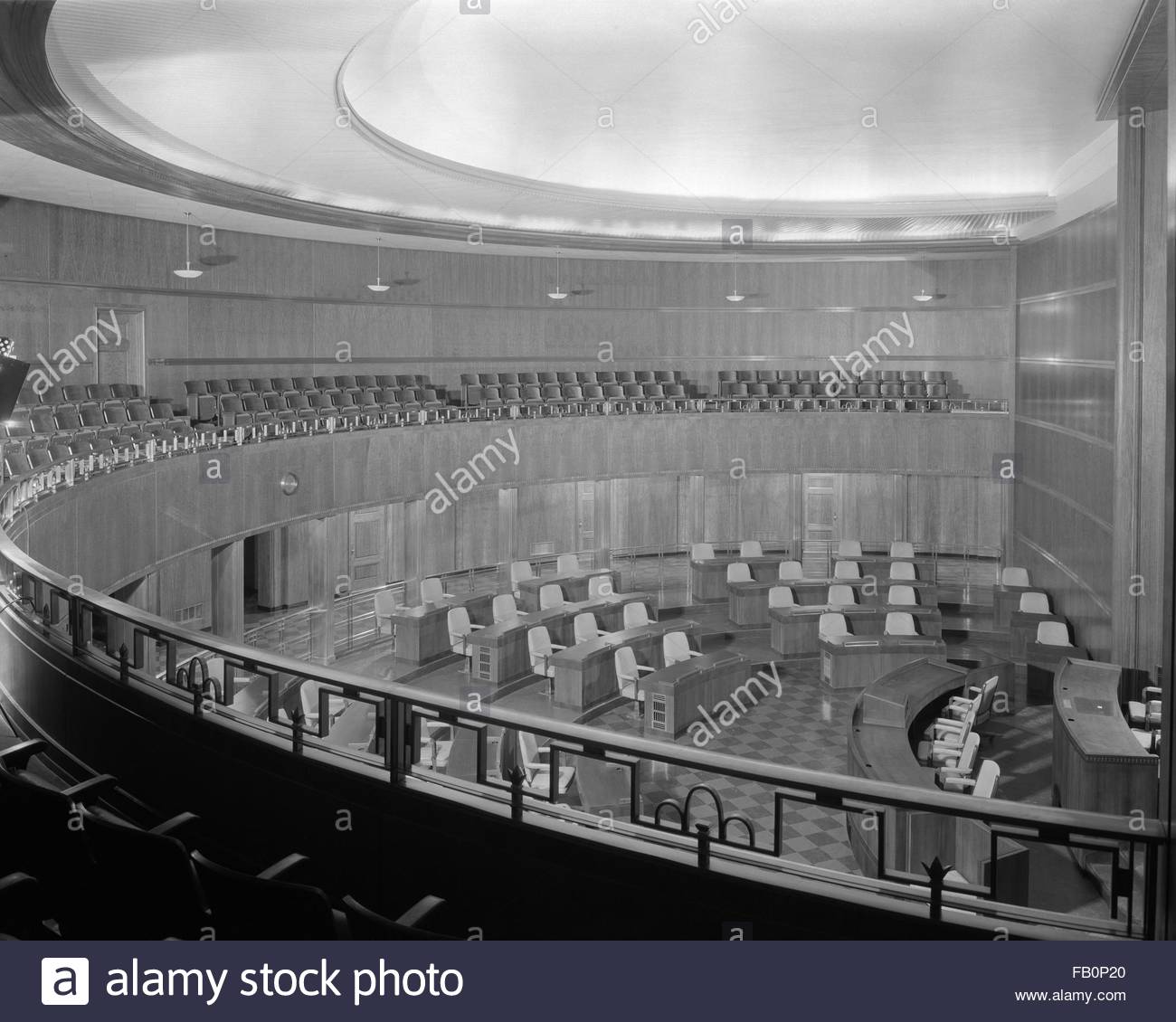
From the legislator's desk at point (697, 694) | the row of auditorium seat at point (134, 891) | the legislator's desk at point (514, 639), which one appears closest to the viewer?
the row of auditorium seat at point (134, 891)

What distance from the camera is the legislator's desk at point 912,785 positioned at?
269 inches

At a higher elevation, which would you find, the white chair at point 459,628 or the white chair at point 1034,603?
the white chair at point 1034,603

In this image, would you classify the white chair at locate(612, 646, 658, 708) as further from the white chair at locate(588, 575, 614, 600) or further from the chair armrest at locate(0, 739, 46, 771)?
the chair armrest at locate(0, 739, 46, 771)

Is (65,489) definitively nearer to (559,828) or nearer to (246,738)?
(246,738)

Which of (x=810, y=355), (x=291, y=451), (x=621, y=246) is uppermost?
(x=621, y=246)

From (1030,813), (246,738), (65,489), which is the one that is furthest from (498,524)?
(1030,813)

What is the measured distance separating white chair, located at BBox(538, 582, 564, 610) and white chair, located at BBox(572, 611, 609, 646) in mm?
1674

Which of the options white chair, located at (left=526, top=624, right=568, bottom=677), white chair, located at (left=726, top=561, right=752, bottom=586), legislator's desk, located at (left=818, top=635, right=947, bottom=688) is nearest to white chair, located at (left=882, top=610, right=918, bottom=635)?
legislator's desk, located at (left=818, top=635, right=947, bottom=688)

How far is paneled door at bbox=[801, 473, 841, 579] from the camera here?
734 inches

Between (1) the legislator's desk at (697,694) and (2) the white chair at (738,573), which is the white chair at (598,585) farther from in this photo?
(1) the legislator's desk at (697,694)

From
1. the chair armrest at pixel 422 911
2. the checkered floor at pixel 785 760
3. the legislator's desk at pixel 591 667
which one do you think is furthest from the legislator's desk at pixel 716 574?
the chair armrest at pixel 422 911

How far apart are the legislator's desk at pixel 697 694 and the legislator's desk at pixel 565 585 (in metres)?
3.43

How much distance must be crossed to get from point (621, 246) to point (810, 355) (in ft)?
15.7

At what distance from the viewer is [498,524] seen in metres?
17.7
